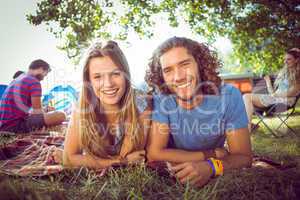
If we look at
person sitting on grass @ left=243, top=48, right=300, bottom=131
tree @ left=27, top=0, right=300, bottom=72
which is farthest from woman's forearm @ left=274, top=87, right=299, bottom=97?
tree @ left=27, top=0, right=300, bottom=72

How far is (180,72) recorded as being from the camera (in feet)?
8.63

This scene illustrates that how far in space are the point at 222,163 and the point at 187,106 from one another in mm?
648

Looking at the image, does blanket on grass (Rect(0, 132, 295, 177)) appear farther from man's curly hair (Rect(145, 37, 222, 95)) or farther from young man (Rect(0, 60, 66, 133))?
young man (Rect(0, 60, 66, 133))

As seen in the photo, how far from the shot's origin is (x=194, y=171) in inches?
78.3

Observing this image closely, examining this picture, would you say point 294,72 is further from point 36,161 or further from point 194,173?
point 36,161

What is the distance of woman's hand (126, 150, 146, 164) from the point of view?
2.44 metres

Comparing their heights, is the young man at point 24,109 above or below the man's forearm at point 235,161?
above

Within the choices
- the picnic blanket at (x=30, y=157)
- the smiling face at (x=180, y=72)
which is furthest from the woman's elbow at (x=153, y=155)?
the picnic blanket at (x=30, y=157)

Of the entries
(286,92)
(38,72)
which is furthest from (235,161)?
(38,72)

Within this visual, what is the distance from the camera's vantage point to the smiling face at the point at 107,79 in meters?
2.71

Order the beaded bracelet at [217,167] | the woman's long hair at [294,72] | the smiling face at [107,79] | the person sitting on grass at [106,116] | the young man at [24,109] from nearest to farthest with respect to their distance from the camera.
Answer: the beaded bracelet at [217,167], the person sitting on grass at [106,116], the smiling face at [107,79], the young man at [24,109], the woman's long hair at [294,72]

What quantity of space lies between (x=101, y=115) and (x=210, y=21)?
22.5ft

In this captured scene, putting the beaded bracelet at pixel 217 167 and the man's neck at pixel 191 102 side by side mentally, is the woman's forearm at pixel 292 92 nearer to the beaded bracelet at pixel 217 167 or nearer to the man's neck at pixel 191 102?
the man's neck at pixel 191 102

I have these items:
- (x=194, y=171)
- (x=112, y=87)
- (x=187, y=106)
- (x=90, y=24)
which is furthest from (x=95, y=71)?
(x=90, y=24)
